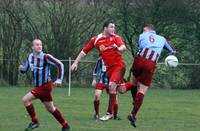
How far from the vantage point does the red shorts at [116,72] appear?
13.3m

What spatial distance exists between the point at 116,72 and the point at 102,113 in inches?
97.4

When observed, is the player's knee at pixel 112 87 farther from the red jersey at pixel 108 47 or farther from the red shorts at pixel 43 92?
the red shorts at pixel 43 92

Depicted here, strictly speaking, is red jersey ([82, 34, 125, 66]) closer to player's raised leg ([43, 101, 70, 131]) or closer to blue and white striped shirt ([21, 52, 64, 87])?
blue and white striped shirt ([21, 52, 64, 87])

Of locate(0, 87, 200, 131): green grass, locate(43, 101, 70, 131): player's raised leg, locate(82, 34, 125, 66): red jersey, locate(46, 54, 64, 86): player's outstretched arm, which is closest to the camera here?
locate(46, 54, 64, 86): player's outstretched arm

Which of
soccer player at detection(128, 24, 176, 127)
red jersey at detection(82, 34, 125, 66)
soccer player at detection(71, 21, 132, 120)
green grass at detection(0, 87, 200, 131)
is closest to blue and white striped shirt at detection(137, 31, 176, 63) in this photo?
soccer player at detection(128, 24, 176, 127)

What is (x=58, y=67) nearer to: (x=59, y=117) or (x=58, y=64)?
(x=58, y=64)

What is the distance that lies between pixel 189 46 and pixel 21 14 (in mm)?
8074

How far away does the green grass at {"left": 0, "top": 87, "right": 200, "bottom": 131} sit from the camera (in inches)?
483

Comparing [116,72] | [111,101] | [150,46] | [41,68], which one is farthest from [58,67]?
[111,101]

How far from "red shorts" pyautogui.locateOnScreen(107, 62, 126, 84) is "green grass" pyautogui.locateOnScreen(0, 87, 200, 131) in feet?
3.01

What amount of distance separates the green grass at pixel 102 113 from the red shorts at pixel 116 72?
3.01 ft

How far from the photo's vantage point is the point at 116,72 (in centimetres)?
1338

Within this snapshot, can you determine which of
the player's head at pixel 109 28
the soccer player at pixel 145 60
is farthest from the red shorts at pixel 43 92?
the player's head at pixel 109 28

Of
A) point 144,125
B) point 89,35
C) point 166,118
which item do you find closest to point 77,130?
point 144,125
